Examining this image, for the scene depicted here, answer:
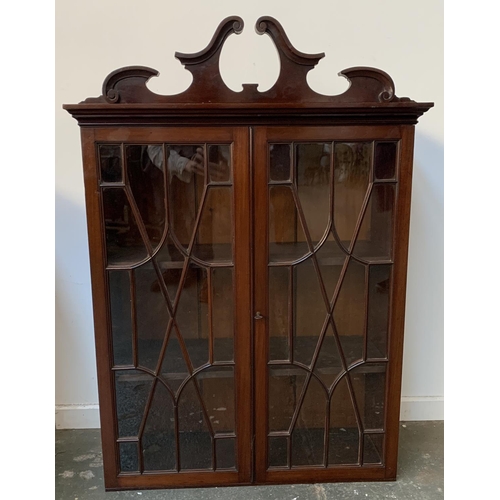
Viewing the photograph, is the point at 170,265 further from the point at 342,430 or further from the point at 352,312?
the point at 342,430

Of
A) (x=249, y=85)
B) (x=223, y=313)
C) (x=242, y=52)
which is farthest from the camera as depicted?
(x=242, y=52)

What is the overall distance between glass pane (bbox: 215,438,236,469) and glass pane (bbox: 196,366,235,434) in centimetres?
3

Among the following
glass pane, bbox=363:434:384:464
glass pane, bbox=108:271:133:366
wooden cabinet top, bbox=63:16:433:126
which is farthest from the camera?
glass pane, bbox=363:434:384:464

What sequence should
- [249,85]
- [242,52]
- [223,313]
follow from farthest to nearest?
[242,52], [223,313], [249,85]

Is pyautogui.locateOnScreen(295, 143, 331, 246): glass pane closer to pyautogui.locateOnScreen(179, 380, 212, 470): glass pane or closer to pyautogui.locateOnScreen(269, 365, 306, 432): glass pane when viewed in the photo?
pyautogui.locateOnScreen(269, 365, 306, 432): glass pane

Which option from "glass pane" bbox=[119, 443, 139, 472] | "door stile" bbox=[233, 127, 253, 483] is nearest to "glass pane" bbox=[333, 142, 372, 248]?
"door stile" bbox=[233, 127, 253, 483]

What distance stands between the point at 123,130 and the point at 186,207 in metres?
0.26

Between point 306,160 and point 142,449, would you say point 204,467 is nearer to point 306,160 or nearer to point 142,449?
point 142,449

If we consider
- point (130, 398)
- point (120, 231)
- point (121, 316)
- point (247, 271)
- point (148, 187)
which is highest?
point (148, 187)

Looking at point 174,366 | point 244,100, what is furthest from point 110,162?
point 174,366

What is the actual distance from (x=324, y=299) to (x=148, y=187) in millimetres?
590

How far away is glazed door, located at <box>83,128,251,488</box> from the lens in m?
1.14

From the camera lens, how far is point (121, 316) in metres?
1.21
